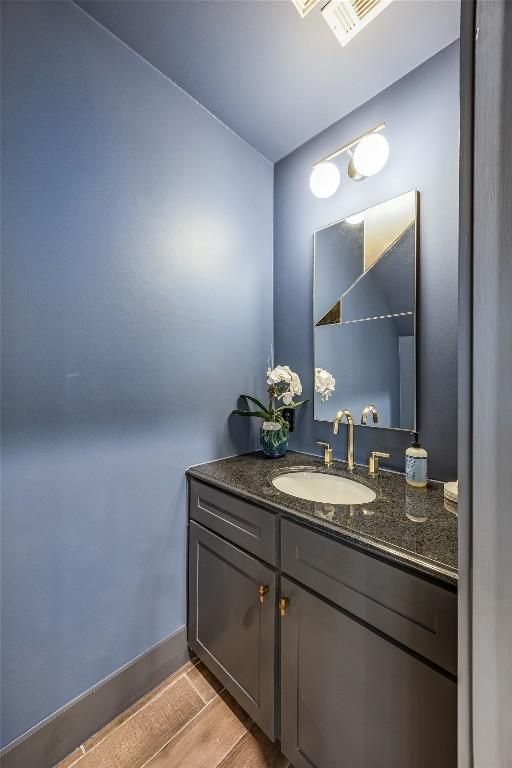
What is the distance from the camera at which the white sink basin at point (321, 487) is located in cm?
125

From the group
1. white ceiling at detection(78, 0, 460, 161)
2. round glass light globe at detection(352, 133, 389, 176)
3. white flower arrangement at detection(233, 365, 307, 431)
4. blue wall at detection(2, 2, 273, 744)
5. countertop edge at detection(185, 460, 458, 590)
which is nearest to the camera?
countertop edge at detection(185, 460, 458, 590)

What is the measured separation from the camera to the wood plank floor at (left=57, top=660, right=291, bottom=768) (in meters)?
1.01

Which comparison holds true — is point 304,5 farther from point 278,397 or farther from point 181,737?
point 181,737

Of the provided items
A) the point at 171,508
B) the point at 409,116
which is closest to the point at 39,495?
the point at 171,508

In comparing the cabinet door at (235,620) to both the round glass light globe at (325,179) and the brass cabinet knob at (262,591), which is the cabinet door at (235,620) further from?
the round glass light globe at (325,179)

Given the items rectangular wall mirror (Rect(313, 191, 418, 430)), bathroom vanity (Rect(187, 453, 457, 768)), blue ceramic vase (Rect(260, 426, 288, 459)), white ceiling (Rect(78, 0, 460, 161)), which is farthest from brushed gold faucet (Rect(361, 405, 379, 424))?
white ceiling (Rect(78, 0, 460, 161))

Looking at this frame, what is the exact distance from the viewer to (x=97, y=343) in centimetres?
111

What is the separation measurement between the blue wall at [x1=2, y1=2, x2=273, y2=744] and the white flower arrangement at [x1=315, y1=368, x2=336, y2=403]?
49cm

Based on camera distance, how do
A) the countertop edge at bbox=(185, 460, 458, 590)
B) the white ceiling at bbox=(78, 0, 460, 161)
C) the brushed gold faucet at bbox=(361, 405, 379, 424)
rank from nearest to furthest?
the countertop edge at bbox=(185, 460, 458, 590), the white ceiling at bbox=(78, 0, 460, 161), the brushed gold faucet at bbox=(361, 405, 379, 424)

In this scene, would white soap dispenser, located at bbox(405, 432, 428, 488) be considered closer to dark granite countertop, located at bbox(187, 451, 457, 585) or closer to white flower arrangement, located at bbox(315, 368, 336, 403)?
dark granite countertop, located at bbox(187, 451, 457, 585)

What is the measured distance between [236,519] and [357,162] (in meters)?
1.53

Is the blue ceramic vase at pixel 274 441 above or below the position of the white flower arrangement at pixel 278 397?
below

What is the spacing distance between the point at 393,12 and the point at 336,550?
1.78m

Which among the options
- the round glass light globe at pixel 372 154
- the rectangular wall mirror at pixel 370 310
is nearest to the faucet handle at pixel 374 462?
the rectangular wall mirror at pixel 370 310
